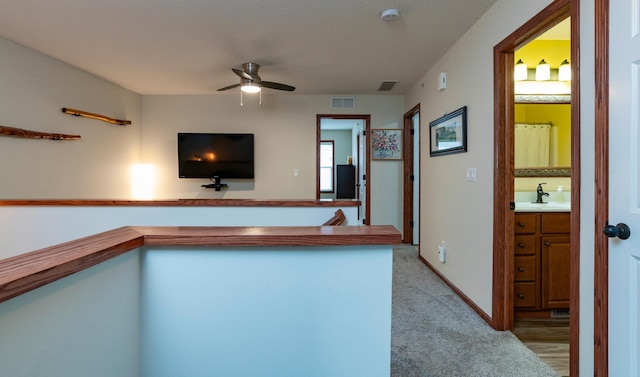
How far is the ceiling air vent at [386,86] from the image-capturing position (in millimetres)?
4293

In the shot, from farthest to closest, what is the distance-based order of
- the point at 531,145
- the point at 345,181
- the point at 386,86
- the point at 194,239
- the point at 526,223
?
the point at 345,181, the point at 386,86, the point at 531,145, the point at 526,223, the point at 194,239

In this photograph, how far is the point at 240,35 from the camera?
2.82m

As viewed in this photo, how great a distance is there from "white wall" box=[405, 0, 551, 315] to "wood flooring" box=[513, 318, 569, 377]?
288 mm

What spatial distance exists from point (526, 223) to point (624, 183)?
3.86ft

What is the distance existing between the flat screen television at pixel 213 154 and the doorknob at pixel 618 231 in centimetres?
430

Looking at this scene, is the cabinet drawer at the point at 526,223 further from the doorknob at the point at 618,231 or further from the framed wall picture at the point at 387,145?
the framed wall picture at the point at 387,145

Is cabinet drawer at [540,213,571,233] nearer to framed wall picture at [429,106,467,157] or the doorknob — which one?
framed wall picture at [429,106,467,157]

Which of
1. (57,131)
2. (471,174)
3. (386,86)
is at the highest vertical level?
(386,86)

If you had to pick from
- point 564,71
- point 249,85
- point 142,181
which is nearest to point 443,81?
point 564,71

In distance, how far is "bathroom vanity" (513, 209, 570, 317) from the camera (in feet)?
7.69

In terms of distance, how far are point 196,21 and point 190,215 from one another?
1590mm

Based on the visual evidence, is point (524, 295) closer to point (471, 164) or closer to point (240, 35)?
point (471, 164)

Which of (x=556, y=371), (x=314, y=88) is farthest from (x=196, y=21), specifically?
(x=556, y=371)

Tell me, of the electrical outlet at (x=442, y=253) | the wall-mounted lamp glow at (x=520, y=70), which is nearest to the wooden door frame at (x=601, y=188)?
the wall-mounted lamp glow at (x=520, y=70)
